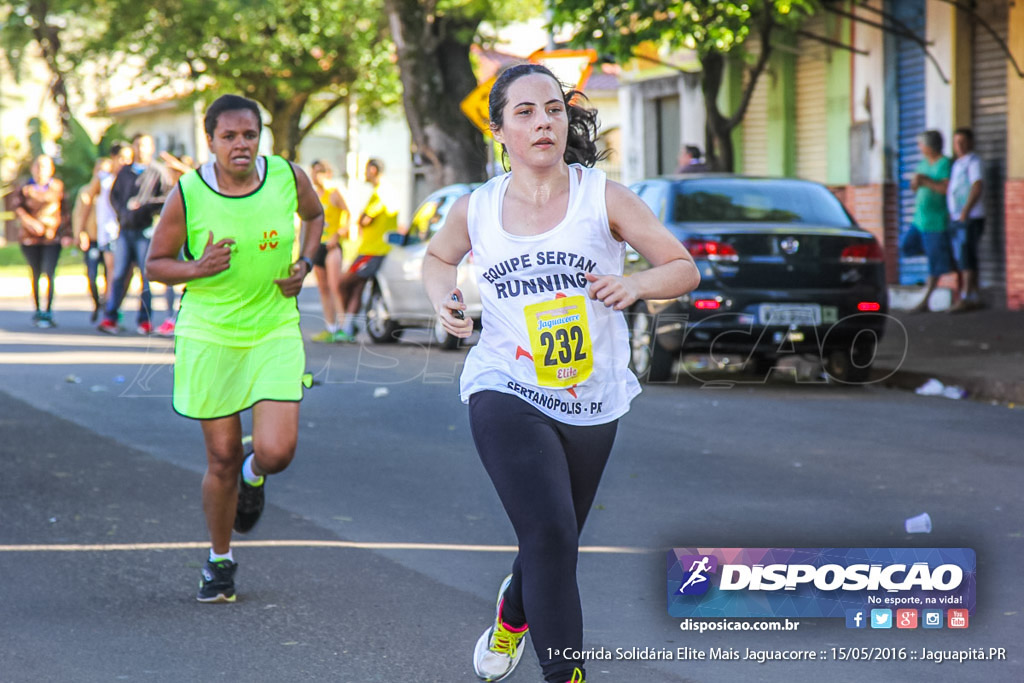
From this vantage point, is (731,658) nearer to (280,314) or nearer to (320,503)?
(280,314)

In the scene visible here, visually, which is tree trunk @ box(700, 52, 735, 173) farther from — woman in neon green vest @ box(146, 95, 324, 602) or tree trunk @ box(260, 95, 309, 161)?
tree trunk @ box(260, 95, 309, 161)

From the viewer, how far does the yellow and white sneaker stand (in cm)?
438

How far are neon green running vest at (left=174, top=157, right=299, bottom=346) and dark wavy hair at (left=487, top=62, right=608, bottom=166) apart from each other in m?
1.37

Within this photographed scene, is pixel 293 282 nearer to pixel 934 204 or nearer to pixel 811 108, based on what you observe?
pixel 934 204

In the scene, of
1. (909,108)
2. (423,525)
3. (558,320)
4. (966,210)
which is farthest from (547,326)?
(909,108)

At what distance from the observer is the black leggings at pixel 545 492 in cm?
387

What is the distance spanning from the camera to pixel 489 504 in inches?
295

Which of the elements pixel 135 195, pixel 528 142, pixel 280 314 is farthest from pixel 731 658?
pixel 135 195

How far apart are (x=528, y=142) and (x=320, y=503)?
3.78 m

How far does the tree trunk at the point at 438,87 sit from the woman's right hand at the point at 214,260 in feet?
50.2

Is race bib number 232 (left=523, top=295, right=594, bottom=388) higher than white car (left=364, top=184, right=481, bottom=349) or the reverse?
higher

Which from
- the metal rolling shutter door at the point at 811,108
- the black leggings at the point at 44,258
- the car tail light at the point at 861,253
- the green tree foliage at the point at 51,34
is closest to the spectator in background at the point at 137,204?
the black leggings at the point at 44,258

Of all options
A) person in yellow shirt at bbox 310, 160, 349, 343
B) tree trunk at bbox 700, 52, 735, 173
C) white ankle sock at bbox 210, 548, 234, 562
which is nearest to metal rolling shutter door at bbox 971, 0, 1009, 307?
tree trunk at bbox 700, 52, 735, 173

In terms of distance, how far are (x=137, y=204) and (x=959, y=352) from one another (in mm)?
8524
